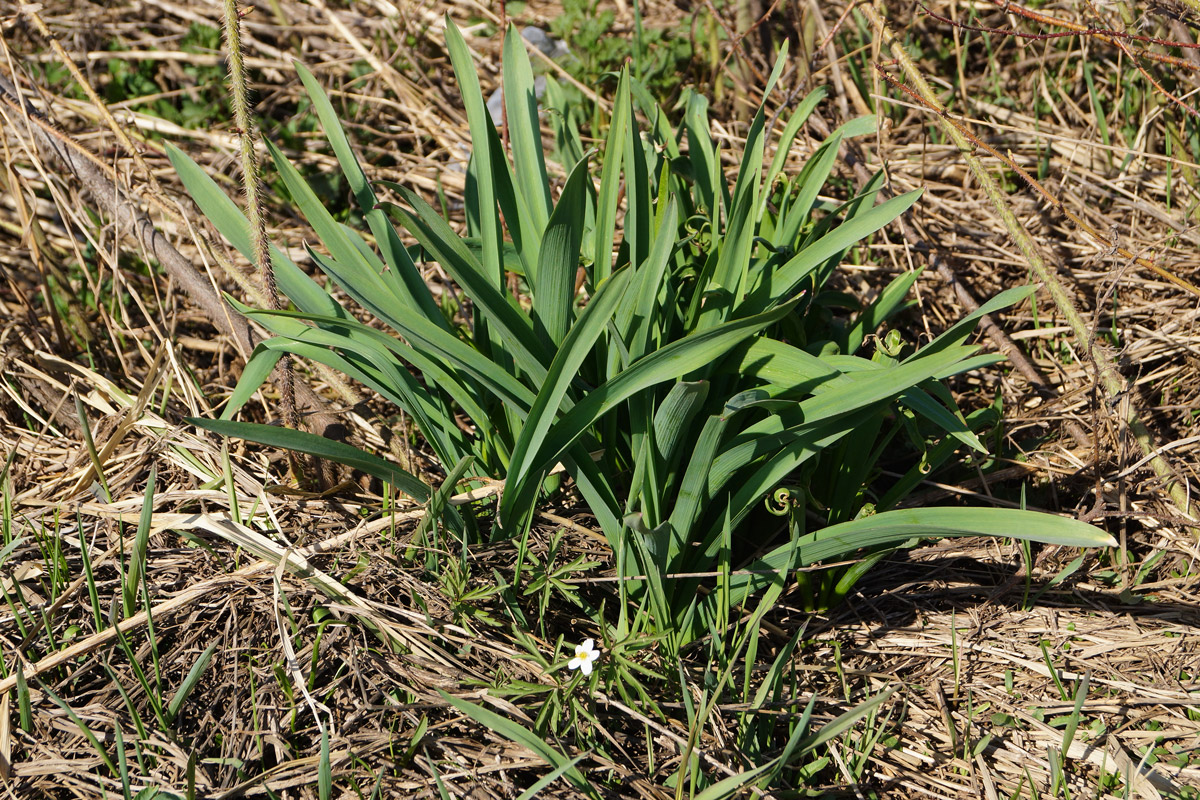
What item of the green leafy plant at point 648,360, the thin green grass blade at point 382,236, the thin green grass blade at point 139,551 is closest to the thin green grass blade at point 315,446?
the green leafy plant at point 648,360

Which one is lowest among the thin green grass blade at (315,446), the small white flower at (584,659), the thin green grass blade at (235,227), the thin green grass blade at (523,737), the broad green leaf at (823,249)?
the thin green grass blade at (523,737)

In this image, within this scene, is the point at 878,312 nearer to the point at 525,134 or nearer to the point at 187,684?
the point at 525,134

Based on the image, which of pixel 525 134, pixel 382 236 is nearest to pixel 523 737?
pixel 382 236

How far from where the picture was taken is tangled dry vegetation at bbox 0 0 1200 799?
1.35 metres

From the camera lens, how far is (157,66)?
3.19 m

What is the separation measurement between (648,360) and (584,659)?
44 cm

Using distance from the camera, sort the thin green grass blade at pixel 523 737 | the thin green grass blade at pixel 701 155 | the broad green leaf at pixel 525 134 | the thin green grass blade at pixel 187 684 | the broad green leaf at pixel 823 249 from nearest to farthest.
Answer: the thin green grass blade at pixel 523 737 → the thin green grass blade at pixel 187 684 → the broad green leaf at pixel 823 249 → the broad green leaf at pixel 525 134 → the thin green grass blade at pixel 701 155

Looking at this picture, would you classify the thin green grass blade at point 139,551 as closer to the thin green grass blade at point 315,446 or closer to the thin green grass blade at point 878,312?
the thin green grass blade at point 315,446

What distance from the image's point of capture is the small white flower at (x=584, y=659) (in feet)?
4.28

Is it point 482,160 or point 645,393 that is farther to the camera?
point 482,160

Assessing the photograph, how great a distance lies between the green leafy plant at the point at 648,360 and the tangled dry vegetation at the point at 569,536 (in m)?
0.18

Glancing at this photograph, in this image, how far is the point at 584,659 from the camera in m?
1.32

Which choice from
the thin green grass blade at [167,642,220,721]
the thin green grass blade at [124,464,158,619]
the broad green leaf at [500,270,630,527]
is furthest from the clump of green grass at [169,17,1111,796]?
the thin green grass blade at [167,642,220,721]

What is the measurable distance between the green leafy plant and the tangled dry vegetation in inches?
7.1
